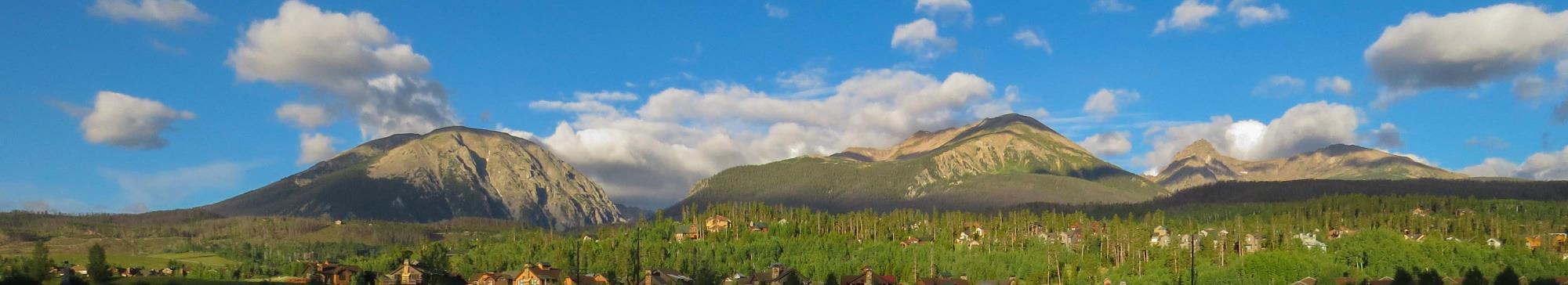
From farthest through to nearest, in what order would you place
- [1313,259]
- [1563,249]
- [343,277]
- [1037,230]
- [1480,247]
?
[1037,230] < [1563,249] < [1480,247] < [1313,259] < [343,277]

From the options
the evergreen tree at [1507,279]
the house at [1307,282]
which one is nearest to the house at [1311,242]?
the house at [1307,282]

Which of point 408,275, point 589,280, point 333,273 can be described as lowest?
point 589,280

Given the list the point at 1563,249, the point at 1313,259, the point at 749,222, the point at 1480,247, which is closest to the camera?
the point at 1313,259

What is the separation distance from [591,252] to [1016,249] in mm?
55663

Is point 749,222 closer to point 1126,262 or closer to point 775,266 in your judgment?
point 775,266

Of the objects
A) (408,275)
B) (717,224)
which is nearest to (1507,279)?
(408,275)

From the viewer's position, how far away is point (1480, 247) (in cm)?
13525

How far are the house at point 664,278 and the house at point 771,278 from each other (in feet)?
16.1

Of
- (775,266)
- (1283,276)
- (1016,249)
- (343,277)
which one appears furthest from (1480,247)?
(343,277)

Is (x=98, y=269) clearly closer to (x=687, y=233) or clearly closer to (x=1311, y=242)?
(x=687, y=233)

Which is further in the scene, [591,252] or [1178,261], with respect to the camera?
[591,252]

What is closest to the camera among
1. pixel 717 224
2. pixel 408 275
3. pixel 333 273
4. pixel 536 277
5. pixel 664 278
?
pixel 408 275

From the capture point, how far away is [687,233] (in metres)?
185

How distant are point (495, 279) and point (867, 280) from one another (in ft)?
132
